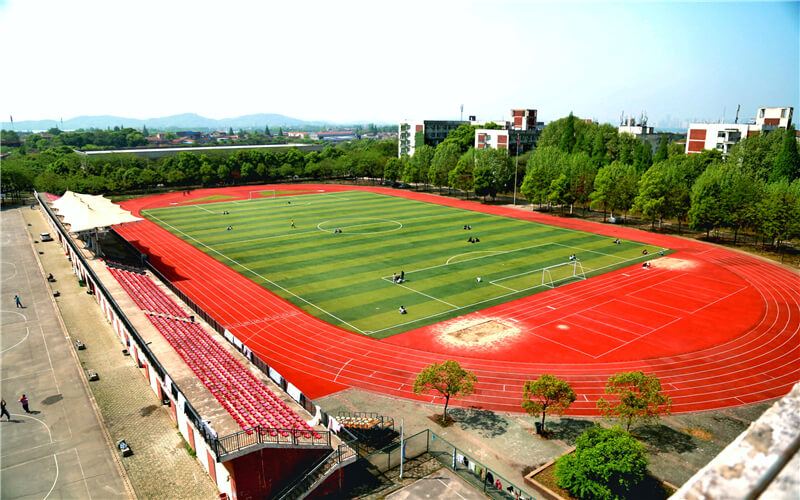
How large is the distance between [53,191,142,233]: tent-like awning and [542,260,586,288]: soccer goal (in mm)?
43706

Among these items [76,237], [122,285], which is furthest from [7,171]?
[122,285]

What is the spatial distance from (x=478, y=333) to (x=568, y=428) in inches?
444

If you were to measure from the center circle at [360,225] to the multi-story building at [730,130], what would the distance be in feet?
228

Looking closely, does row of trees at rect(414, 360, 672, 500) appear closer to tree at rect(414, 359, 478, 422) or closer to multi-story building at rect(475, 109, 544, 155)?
tree at rect(414, 359, 478, 422)

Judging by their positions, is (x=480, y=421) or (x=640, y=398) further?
(x=480, y=421)

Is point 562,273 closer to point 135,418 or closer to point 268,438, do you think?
point 268,438

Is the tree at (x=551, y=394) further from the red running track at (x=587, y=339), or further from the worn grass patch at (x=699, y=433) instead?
the worn grass patch at (x=699, y=433)

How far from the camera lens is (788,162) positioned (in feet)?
234

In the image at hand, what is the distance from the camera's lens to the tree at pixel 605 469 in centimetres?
1978

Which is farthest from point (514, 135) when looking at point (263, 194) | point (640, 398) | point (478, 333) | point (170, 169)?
point (640, 398)

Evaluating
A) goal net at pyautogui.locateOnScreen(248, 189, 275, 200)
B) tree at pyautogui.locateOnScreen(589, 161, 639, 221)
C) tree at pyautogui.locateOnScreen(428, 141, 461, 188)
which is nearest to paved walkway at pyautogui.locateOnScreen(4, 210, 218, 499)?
goal net at pyautogui.locateOnScreen(248, 189, 275, 200)

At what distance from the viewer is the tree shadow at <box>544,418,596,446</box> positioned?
24750mm

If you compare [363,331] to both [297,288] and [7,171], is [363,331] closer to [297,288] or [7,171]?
[297,288]

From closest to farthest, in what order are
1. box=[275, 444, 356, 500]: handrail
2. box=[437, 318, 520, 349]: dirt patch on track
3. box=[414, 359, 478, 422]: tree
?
box=[275, 444, 356, 500]: handrail → box=[414, 359, 478, 422]: tree → box=[437, 318, 520, 349]: dirt patch on track
